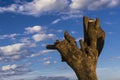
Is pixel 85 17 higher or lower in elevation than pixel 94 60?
higher

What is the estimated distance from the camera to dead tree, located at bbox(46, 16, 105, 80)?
3688cm

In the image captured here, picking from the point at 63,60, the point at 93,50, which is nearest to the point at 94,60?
the point at 93,50

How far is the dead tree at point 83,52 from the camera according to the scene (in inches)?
1452

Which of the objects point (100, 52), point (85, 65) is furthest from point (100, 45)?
point (85, 65)

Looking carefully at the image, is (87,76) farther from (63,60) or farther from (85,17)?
(85,17)

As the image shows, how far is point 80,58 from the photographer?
3694 centimetres

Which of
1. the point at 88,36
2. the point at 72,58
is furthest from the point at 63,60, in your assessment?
the point at 88,36

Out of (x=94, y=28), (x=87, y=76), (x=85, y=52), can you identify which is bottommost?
(x=87, y=76)

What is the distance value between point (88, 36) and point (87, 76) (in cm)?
442

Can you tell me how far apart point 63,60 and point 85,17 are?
540 cm

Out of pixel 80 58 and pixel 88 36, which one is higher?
pixel 88 36

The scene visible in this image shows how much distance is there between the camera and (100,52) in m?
38.5

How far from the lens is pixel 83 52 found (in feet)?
122

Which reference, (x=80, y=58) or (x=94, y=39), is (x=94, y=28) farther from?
(x=80, y=58)
